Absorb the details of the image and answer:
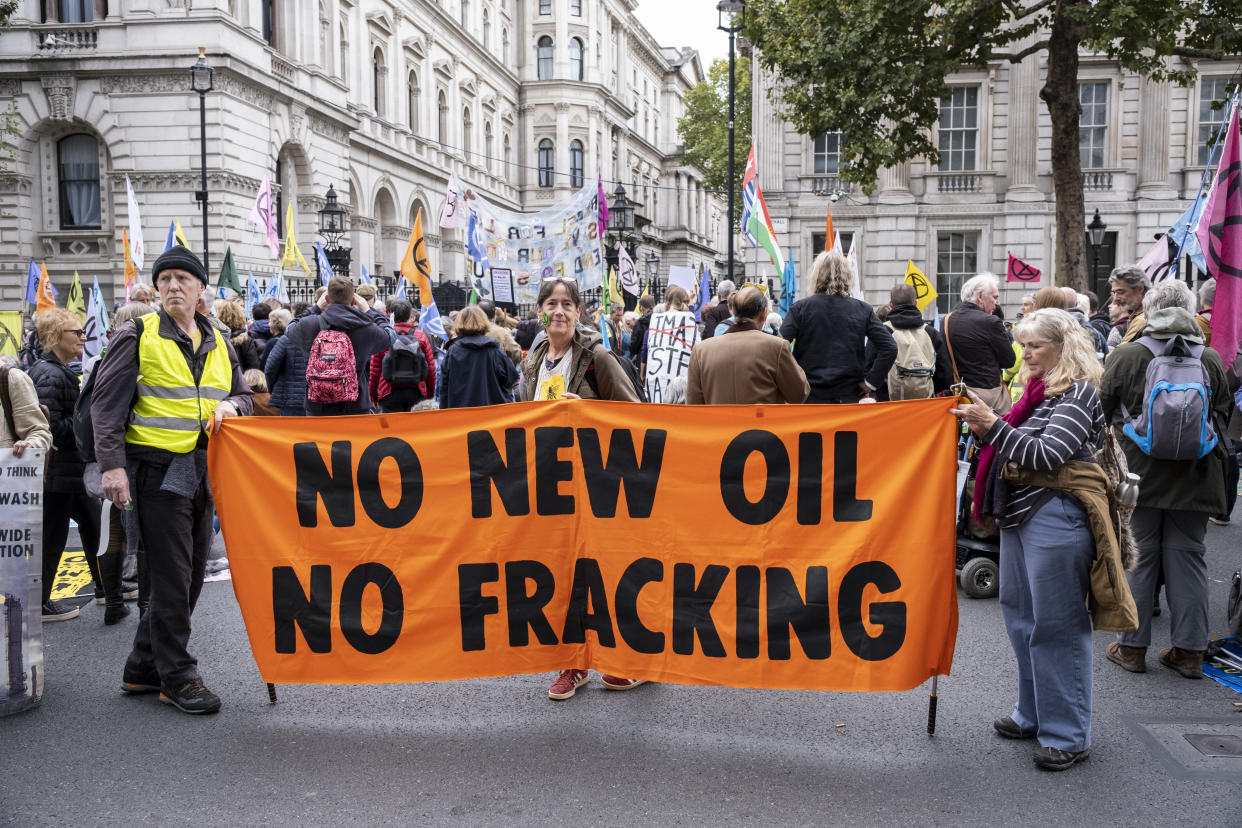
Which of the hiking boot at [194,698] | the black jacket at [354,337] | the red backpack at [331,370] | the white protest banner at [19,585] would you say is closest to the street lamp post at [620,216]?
the black jacket at [354,337]

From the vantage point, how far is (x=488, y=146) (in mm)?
56375

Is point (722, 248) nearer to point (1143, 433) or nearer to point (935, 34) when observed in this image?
point (935, 34)

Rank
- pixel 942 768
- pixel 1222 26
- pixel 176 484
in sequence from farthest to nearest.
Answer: pixel 1222 26 → pixel 176 484 → pixel 942 768

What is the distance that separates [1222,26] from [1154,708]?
1734 centimetres

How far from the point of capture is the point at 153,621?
16.3 ft

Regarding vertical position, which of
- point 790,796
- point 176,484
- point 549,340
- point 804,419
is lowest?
point 790,796

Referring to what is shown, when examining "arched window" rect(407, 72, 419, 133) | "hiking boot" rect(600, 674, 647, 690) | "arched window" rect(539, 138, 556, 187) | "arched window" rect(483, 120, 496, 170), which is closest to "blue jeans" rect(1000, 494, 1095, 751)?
"hiking boot" rect(600, 674, 647, 690)

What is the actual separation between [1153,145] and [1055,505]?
30.1 m

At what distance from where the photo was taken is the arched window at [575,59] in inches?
A: 2522

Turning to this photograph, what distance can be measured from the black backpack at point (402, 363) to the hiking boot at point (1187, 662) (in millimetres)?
6234

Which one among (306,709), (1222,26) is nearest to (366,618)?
(306,709)

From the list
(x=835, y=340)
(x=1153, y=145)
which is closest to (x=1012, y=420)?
(x=835, y=340)

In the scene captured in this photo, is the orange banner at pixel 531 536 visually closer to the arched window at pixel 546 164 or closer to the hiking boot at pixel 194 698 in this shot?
the hiking boot at pixel 194 698

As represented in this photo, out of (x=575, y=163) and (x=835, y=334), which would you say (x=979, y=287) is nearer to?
A: (x=835, y=334)
